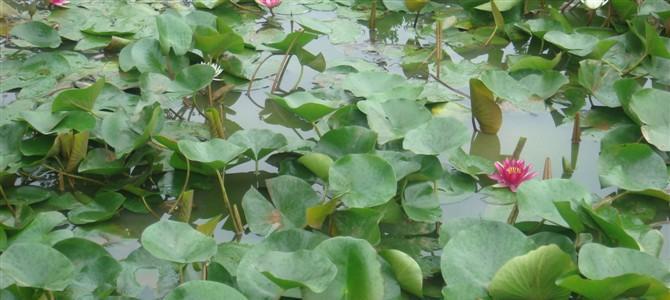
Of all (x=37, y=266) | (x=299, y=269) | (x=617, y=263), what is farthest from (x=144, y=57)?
(x=617, y=263)

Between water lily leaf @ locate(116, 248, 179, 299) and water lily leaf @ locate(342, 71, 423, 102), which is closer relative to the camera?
water lily leaf @ locate(116, 248, 179, 299)

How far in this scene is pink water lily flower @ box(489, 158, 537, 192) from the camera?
1.76m

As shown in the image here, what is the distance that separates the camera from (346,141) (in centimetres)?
175

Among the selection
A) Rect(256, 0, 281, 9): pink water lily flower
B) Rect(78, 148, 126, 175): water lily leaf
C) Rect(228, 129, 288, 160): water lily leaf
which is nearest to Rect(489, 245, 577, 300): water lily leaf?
Rect(228, 129, 288, 160): water lily leaf

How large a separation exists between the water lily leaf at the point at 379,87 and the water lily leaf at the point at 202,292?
0.82 metres

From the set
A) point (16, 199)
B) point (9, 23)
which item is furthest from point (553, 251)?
point (9, 23)

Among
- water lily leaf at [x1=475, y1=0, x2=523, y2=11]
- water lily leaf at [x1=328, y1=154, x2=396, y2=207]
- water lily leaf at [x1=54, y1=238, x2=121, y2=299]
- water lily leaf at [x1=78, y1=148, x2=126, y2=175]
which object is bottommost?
water lily leaf at [x1=78, y1=148, x2=126, y2=175]

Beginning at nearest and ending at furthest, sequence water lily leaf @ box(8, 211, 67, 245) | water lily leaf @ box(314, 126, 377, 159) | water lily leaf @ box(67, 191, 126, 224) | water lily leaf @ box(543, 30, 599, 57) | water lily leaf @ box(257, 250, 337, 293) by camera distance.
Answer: water lily leaf @ box(257, 250, 337, 293)
water lily leaf @ box(8, 211, 67, 245)
water lily leaf @ box(67, 191, 126, 224)
water lily leaf @ box(314, 126, 377, 159)
water lily leaf @ box(543, 30, 599, 57)

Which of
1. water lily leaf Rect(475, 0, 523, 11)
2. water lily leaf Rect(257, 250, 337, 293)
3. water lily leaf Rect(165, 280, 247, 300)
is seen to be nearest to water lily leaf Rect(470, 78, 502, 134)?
water lily leaf Rect(475, 0, 523, 11)

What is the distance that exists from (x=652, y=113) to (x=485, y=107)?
37 centimetres

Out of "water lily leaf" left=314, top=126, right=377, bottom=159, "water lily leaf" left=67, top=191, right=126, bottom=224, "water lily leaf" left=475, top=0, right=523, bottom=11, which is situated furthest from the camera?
"water lily leaf" left=475, top=0, right=523, bottom=11

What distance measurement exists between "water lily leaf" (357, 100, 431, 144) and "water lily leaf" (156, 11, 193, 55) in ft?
1.75

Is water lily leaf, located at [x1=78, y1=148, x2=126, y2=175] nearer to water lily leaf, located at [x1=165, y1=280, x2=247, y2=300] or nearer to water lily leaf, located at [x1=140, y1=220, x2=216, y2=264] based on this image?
water lily leaf, located at [x1=140, y1=220, x2=216, y2=264]

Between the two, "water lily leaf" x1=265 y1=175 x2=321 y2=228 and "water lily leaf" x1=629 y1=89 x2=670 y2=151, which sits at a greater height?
"water lily leaf" x1=629 y1=89 x2=670 y2=151
